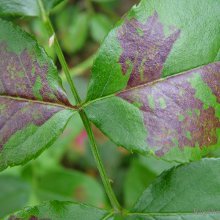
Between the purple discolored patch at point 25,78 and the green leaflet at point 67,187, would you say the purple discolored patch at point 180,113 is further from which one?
the green leaflet at point 67,187

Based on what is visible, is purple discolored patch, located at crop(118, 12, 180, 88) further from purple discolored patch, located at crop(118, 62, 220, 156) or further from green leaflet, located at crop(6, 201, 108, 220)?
green leaflet, located at crop(6, 201, 108, 220)

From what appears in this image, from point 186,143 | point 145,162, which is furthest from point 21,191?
point 186,143

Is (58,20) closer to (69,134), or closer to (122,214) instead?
(69,134)

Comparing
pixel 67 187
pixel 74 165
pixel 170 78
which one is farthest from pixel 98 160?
pixel 74 165

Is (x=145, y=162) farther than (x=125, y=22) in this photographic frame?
Yes

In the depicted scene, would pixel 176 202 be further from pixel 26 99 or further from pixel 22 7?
pixel 22 7

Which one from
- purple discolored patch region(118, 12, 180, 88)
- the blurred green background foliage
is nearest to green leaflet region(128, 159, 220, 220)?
purple discolored patch region(118, 12, 180, 88)

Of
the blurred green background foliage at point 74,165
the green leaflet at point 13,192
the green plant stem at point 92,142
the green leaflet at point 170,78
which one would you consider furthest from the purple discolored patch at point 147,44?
the green leaflet at point 13,192
